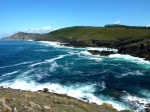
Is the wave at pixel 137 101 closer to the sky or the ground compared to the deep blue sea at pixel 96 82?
closer to the ground

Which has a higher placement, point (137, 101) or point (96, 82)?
point (96, 82)

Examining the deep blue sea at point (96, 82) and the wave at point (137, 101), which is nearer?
the wave at point (137, 101)

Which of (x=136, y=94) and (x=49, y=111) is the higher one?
(x=49, y=111)

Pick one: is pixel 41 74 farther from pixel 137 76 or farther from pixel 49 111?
pixel 49 111

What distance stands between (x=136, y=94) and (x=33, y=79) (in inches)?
1063

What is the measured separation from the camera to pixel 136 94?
48.4 meters

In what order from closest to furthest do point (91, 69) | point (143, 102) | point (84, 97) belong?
point (143, 102) → point (84, 97) → point (91, 69)

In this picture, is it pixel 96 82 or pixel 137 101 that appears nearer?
pixel 137 101

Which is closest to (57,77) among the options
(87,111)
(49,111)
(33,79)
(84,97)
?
(33,79)

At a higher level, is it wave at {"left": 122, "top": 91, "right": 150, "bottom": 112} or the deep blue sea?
the deep blue sea

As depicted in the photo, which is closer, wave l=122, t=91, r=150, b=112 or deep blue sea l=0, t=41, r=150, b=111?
wave l=122, t=91, r=150, b=112

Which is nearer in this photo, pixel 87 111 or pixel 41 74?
pixel 87 111

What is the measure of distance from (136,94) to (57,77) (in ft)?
77.6

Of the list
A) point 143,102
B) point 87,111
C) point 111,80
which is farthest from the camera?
point 111,80
